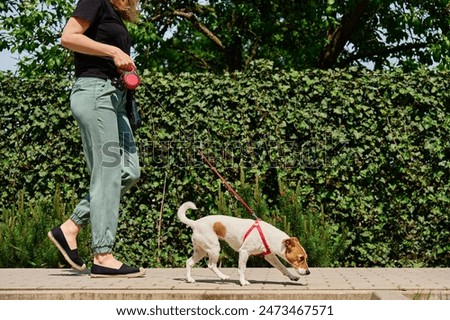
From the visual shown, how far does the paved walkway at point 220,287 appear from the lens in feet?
16.7

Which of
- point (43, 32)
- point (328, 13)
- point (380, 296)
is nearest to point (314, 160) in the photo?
point (380, 296)

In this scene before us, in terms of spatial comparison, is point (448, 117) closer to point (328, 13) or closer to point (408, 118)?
point (408, 118)

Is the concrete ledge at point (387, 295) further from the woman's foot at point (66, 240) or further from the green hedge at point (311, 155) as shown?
the green hedge at point (311, 155)

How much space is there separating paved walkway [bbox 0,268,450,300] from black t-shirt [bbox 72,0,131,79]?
1683 millimetres

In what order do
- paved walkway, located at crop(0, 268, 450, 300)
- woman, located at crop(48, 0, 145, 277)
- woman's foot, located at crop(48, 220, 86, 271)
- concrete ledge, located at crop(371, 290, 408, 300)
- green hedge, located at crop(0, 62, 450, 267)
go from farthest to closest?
green hedge, located at crop(0, 62, 450, 267), woman's foot, located at crop(48, 220, 86, 271), woman, located at crop(48, 0, 145, 277), paved walkway, located at crop(0, 268, 450, 300), concrete ledge, located at crop(371, 290, 408, 300)

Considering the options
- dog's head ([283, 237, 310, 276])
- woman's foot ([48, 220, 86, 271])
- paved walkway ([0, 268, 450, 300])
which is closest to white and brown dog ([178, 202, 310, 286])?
dog's head ([283, 237, 310, 276])

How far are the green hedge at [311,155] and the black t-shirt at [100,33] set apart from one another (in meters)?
2.97

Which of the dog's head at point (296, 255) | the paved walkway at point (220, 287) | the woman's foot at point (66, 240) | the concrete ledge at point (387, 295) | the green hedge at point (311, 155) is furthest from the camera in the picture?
the green hedge at point (311, 155)

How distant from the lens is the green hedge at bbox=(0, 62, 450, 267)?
895 centimetres

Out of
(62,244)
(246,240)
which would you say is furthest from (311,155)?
(62,244)

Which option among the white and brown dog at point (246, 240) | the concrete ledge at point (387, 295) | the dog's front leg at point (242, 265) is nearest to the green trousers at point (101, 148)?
the white and brown dog at point (246, 240)

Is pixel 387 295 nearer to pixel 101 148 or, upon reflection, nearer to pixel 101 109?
pixel 101 148

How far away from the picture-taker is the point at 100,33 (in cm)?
605

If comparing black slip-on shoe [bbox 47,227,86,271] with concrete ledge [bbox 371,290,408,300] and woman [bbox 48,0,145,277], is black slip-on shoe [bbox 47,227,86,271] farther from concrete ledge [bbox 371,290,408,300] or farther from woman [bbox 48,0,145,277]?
concrete ledge [bbox 371,290,408,300]
